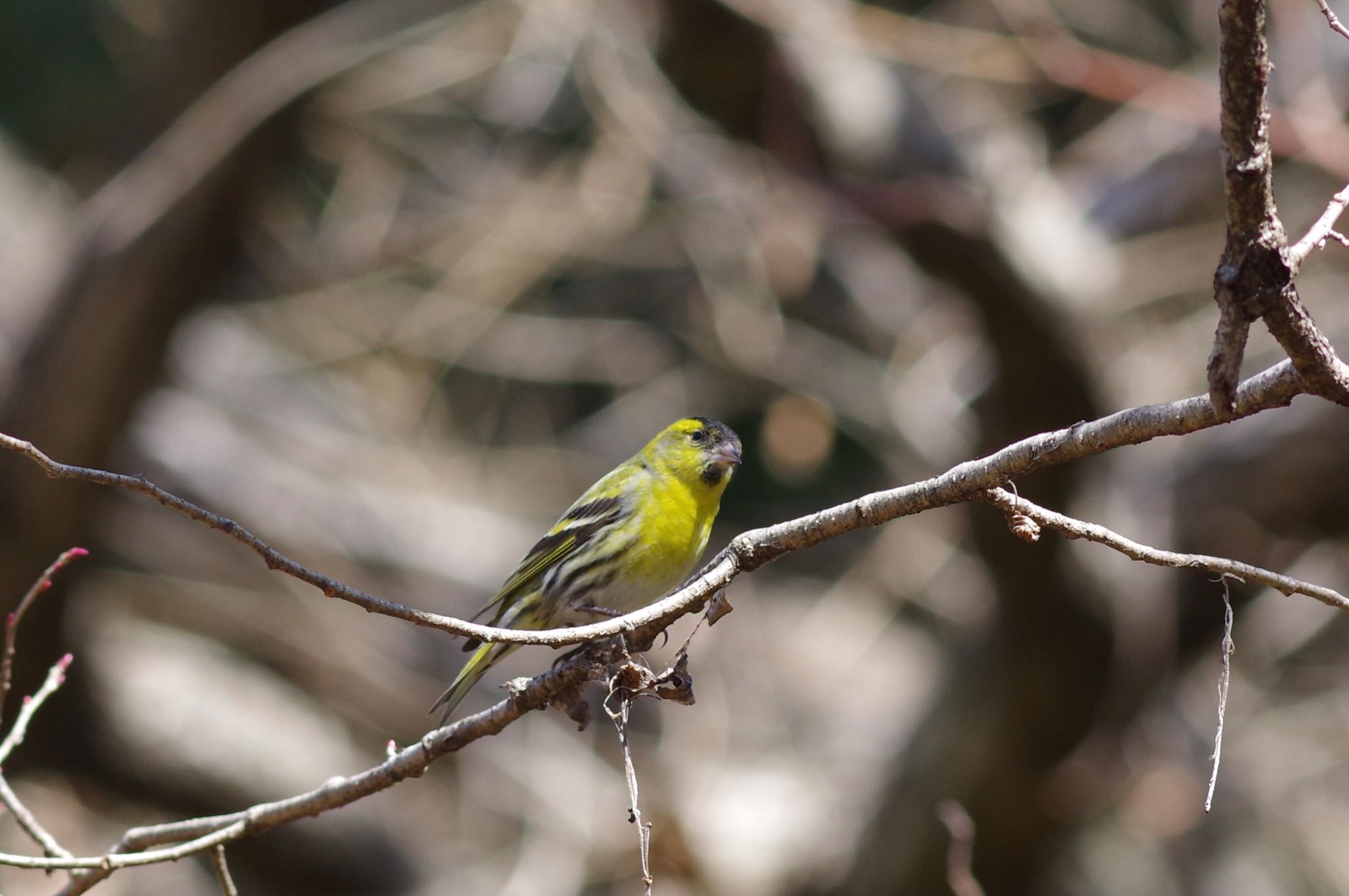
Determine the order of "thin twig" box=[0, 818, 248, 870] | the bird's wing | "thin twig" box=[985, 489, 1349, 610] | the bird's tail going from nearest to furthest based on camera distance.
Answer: "thin twig" box=[985, 489, 1349, 610], "thin twig" box=[0, 818, 248, 870], the bird's tail, the bird's wing

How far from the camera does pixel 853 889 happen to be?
5883 mm

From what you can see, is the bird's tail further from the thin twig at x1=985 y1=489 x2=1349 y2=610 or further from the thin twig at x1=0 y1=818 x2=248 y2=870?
the thin twig at x1=985 y1=489 x2=1349 y2=610

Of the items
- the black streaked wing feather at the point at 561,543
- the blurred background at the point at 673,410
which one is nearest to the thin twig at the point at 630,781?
the black streaked wing feather at the point at 561,543

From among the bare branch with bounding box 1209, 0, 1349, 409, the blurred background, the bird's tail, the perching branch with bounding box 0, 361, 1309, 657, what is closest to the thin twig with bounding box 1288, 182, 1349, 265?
the bare branch with bounding box 1209, 0, 1349, 409

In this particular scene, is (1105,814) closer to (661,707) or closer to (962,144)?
(661,707)

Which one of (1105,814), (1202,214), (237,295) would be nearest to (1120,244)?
(1202,214)

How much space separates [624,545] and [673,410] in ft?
15.5

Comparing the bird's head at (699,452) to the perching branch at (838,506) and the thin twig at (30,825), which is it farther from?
→ the thin twig at (30,825)

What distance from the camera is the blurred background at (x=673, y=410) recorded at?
5.27 metres

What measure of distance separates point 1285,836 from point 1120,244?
138 inches

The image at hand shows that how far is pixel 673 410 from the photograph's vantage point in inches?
334

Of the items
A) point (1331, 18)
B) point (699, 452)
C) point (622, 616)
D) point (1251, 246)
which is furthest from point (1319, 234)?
point (699, 452)

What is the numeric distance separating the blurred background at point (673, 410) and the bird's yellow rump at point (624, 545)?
4.78 feet

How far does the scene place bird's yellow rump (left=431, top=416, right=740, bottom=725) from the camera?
12.4 feet
